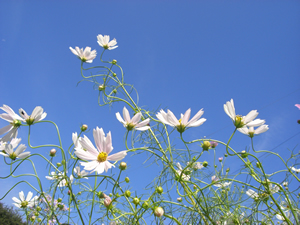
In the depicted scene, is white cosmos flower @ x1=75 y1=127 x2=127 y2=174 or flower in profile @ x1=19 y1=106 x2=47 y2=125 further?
flower in profile @ x1=19 y1=106 x2=47 y2=125

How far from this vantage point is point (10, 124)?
80 cm

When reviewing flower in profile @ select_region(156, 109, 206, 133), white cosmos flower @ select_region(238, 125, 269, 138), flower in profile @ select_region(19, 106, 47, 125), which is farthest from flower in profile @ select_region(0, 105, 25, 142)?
white cosmos flower @ select_region(238, 125, 269, 138)

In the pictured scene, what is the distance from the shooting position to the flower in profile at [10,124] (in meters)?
0.76

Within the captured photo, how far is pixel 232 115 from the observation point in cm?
67

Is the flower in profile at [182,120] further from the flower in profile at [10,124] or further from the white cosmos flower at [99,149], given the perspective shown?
the flower in profile at [10,124]

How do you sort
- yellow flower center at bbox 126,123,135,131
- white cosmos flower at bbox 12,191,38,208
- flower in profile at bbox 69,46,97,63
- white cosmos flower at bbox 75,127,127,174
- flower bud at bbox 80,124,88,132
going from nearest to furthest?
white cosmos flower at bbox 75,127,127,174
yellow flower center at bbox 126,123,135,131
flower bud at bbox 80,124,88,132
white cosmos flower at bbox 12,191,38,208
flower in profile at bbox 69,46,97,63

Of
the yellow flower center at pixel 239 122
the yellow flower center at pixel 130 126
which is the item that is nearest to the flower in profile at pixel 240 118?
the yellow flower center at pixel 239 122

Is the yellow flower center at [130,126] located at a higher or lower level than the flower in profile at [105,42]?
lower

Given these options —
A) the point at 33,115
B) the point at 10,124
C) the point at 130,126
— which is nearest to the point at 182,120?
the point at 130,126

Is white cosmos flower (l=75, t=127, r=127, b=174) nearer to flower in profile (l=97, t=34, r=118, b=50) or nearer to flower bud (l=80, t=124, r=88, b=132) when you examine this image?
flower bud (l=80, t=124, r=88, b=132)

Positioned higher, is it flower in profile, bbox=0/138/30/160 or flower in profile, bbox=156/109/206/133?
flower in profile, bbox=156/109/206/133

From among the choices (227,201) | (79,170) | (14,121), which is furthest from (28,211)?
(227,201)

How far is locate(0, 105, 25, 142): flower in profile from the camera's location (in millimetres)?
764

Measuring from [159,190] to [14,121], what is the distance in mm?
574
